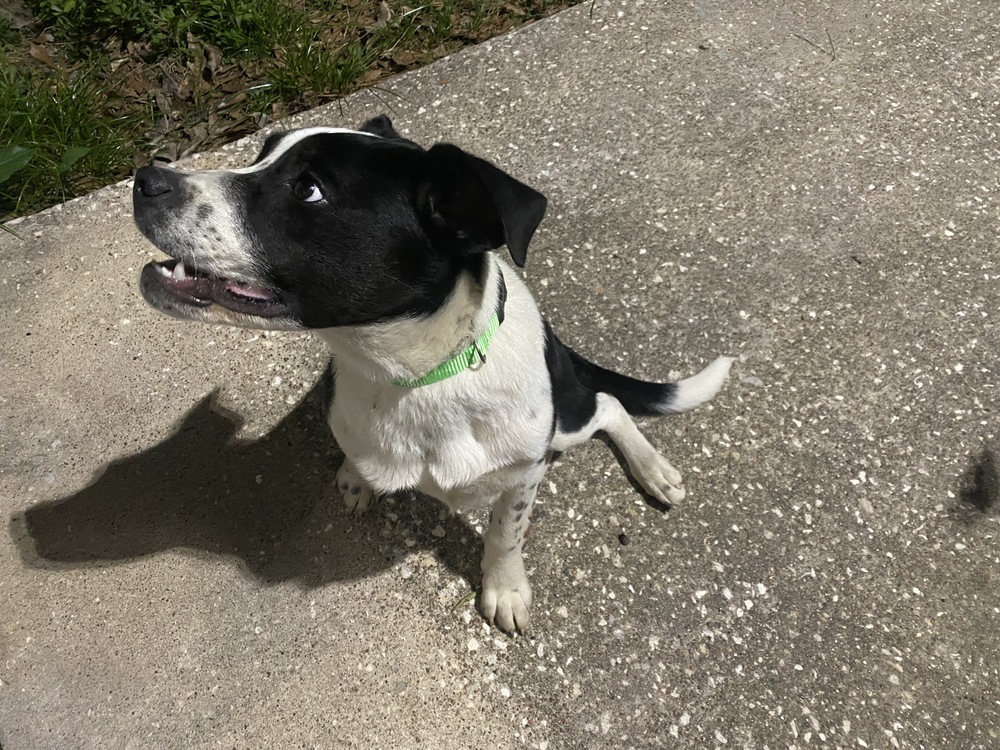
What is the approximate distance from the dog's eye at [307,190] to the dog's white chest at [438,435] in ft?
1.78

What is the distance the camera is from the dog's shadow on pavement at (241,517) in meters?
2.69

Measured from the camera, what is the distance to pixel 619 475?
2834 mm

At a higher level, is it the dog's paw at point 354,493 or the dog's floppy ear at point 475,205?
the dog's floppy ear at point 475,205

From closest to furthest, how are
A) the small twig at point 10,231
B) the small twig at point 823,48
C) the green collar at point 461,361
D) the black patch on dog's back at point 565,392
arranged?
the green collar at point 461,361, the black patch on dog's back at point 565,392, the small twig at point 10,231, the small twig at point 823,48

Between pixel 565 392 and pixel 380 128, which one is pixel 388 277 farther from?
pixel 565 392

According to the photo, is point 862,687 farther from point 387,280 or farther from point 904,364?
point 387,280

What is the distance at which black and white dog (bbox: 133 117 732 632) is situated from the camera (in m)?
1.63

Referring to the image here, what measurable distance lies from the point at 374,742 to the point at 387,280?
163cm

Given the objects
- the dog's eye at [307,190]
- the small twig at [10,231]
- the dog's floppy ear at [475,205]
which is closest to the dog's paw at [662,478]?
the dog's floppy ear at [475,205]

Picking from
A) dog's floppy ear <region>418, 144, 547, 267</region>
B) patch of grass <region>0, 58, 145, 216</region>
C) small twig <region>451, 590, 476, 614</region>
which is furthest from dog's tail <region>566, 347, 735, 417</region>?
patch of grass <region>0, 58, 145, 216</region>

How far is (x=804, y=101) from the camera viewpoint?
3729 millimetres

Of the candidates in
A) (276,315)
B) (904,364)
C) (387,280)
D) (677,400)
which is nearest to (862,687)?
(677,400)

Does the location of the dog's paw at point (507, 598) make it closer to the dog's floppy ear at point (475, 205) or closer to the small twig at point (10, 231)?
the dog's floppy ear at point (475, 205)

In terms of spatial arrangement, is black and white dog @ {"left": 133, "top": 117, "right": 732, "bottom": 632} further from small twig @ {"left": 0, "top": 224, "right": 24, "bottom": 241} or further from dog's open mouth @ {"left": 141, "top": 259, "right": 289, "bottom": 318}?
small twig @ {"left": 0, "top": 224, "right": 24, "bottom": 241}
